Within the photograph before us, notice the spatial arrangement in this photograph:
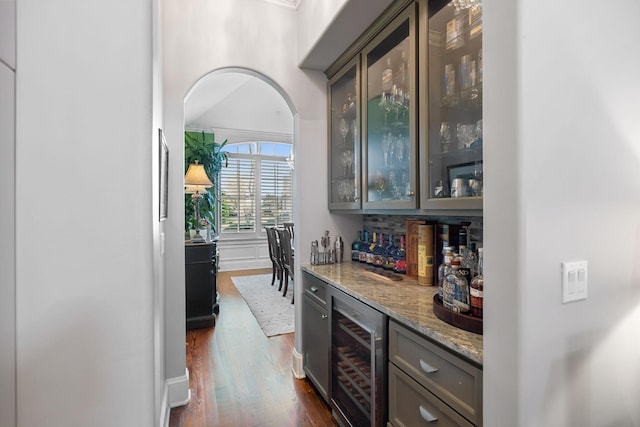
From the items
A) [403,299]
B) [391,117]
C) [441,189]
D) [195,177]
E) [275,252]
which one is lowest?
[275,252]

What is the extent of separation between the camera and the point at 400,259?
2.13m

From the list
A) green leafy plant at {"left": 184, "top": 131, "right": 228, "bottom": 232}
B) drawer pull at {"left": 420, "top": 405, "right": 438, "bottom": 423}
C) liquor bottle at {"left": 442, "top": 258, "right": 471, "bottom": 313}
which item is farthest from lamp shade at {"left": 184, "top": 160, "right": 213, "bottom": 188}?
drawer pull at {"left": 420, "top": 405, "right": 438, "bottom": 423}

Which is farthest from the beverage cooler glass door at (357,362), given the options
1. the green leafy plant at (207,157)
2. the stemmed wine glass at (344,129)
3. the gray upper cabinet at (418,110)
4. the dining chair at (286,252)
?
the green leafy plant at (207,157)

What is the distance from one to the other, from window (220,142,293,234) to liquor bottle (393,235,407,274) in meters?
4.80

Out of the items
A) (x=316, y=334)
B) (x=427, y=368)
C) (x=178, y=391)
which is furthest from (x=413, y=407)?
(x=178, y=391)

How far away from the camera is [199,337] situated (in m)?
3.33

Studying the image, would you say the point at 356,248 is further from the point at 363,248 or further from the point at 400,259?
the point at 400,259

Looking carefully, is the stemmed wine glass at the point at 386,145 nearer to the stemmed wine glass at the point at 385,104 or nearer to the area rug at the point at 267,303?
the stemmed wine glass at the point at 385,104
